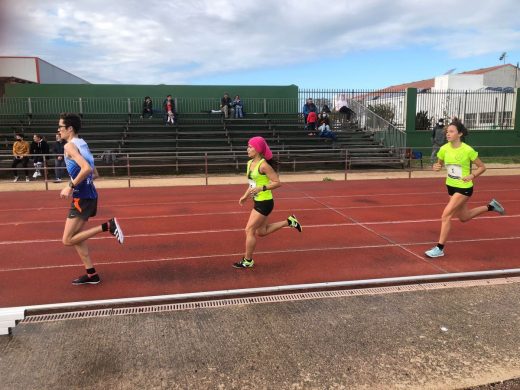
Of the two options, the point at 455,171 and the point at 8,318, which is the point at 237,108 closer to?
the point at 455,171

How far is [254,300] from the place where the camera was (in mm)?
4656

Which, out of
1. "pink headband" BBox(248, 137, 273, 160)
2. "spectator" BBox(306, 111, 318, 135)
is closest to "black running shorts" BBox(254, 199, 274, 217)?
"pink headband" BBox(248, 137, 273, 160)

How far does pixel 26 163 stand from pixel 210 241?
1241 centimetres

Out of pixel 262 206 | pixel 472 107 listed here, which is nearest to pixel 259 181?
pixel 262 206

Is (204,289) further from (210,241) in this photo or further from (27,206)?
(27,206)

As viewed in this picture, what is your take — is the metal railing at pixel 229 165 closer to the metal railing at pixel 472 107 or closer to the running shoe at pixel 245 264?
the metal railing at pixel 472 107

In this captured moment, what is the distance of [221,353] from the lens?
362 cm

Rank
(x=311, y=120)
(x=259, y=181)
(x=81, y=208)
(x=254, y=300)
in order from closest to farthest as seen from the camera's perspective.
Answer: (x=254, y=300)
(x=81, y=208)
(x=259, y=181)
(x=311, y=120)

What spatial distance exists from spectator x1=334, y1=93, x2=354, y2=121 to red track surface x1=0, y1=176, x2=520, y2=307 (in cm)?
1369

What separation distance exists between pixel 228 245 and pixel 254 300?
2.64 meters

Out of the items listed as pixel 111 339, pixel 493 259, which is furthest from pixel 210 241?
pixel 493 259

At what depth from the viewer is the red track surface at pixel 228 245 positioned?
18.0ft

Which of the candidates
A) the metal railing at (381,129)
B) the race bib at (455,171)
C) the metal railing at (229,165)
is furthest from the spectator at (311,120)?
the race bib at (455,171)

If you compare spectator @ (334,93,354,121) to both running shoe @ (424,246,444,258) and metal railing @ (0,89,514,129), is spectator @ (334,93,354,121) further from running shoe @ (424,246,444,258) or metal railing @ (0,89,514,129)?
running shoe @ (424,246,444,258)
